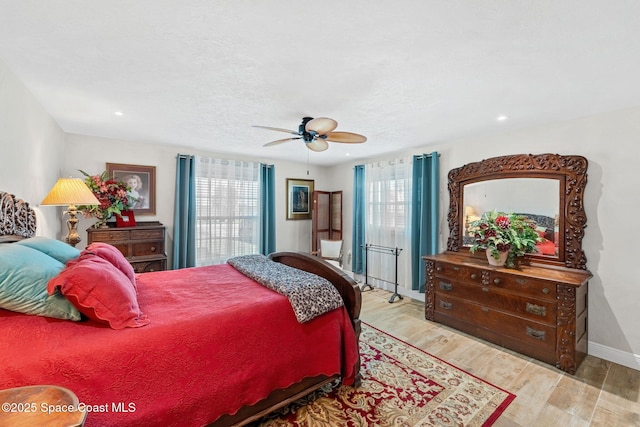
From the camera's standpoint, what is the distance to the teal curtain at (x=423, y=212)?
13.0 feet

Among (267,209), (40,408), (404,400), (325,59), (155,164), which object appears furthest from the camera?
(267,209)

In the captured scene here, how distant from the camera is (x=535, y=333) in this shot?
2.64 m

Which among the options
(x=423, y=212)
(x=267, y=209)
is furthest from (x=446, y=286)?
(x=267, y=209)

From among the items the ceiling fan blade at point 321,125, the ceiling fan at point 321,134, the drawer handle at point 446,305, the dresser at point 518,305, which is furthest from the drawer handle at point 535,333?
the ceiling fan blade at point 321,125

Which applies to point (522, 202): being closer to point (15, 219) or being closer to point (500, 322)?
point (500, 322)

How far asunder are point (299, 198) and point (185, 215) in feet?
7.17

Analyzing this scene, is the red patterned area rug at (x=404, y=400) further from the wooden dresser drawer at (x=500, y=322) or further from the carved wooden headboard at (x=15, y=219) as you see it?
the carved wooden headboard at (x=15, y=219)

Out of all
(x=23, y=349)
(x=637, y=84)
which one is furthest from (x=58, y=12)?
(x=637, y=84)

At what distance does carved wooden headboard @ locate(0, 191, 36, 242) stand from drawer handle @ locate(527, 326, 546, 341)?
4270 millimetres

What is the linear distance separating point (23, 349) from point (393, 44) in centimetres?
235

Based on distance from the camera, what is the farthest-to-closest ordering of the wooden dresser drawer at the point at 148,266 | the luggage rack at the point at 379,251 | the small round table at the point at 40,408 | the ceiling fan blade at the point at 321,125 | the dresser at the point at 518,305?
1. the luggage rack at the point at 379,251
2. the wooden dresser drawer at the point at 148,266
3. the dresser at the point at 518,305
4. the ceiling fan blade at the point at 321,125
5. the small round table at the point at 40,408

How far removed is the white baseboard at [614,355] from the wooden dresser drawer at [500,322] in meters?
0.64

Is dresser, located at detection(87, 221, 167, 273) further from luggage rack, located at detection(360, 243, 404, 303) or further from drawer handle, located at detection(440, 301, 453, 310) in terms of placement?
drawer handle, located at detection(440, 301, 453, 310)

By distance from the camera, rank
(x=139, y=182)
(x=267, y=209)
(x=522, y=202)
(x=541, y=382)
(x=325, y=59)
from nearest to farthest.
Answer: (x=325, y=59), (x=541, y=382), (x=522, y=202), (x=139, y=182), (x=267, y=209)
